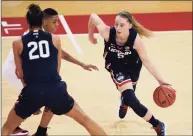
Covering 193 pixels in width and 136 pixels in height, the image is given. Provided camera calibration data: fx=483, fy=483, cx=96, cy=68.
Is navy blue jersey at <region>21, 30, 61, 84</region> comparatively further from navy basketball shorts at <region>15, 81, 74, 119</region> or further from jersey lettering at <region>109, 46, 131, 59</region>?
jersey lettering at <region>109, 46, 131, 59</region>

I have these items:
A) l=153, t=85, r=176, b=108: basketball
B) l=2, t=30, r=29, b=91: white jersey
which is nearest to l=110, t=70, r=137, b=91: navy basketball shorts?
l=153, t=85, r=176, b=108: basketball

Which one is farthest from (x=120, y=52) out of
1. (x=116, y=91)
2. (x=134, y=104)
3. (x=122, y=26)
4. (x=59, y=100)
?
(x=116, y=91)

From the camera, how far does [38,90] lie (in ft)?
14.9

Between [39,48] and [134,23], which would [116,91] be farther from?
[39,48]

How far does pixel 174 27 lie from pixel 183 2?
5.52 ft

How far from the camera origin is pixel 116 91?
731 centimetres

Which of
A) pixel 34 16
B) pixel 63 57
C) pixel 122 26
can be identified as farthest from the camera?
pixel 122 26

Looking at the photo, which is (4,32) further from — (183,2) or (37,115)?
(183,2)

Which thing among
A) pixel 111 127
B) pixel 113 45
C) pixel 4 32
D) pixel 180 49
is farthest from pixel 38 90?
pixel 4 32

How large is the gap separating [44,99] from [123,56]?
1.39 m

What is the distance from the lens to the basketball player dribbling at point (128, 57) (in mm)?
5426

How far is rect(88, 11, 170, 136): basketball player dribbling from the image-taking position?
5426 mm

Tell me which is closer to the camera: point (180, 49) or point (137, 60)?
point (137, 60)

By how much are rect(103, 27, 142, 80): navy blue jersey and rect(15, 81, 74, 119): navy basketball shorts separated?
1.14 meters
